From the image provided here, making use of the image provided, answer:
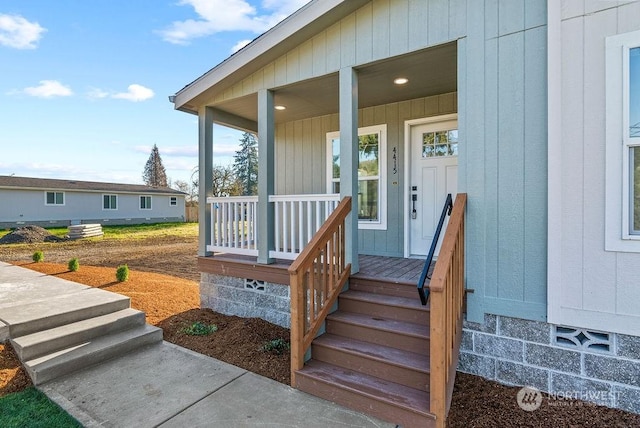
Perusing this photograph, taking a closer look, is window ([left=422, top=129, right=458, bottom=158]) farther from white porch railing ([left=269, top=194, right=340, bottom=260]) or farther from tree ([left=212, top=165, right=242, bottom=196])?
tree ([left=212, top=165, right=242, bottom=196])

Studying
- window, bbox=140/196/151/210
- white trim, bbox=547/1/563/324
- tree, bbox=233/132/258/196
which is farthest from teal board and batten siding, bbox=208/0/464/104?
tree, bbox=233/132/258/196

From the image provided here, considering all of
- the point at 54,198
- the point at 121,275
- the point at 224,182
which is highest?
the point at 224,182

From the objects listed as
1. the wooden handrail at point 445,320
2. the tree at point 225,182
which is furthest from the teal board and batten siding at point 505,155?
the tree at point 225,182

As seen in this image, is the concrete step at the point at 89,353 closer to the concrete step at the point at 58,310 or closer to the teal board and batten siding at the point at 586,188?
the concrete step at the point at 58,310

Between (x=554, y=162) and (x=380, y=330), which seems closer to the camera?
(x=554, y=162)

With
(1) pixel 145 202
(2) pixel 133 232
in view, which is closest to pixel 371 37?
(2) pixel 133 232

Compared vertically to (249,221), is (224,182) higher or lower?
higher

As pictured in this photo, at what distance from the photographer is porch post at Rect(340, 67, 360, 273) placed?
3758mm

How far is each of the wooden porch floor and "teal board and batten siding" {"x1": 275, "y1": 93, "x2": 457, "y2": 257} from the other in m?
0.40

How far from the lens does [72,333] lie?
3.52 m

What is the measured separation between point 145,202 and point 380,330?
27.3 m

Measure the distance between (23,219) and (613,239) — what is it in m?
27.6

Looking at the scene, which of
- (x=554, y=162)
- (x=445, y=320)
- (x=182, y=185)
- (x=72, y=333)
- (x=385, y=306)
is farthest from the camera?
(x=182, y=185)

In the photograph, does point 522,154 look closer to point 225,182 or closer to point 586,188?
point 586,188
